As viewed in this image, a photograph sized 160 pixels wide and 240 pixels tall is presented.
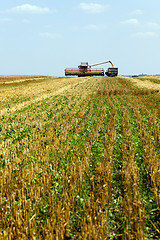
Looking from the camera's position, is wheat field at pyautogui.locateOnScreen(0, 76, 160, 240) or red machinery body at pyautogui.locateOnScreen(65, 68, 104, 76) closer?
wheat field at pyautogui.locateOnScreen(0, 76, 160, 240)

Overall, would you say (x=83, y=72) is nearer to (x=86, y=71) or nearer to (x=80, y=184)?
(x=86, y=71)

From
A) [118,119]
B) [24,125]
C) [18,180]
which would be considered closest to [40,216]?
[18,180]

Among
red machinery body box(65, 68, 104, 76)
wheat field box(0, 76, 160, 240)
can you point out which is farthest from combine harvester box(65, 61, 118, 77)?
wheat field box(0, 76, 160, 240)

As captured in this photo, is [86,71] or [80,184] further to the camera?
[86,71]

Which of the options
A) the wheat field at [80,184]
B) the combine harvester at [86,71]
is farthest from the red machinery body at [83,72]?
the wheat field at [80,184]

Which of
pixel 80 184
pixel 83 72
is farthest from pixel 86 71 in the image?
pixel 80 184

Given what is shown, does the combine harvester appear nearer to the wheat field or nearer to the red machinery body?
the red machinery body

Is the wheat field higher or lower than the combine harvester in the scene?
lower

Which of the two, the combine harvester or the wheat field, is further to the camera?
the combine harvester

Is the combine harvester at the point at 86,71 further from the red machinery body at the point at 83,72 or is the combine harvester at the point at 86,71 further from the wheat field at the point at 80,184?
the wheat field at the point at 80,184

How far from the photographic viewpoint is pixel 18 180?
514cm

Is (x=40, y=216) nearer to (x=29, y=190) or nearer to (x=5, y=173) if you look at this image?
(x=29, y=190)

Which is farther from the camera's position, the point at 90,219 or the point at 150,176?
the point at 150,176

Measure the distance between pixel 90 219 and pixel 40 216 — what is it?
975 millimetres
